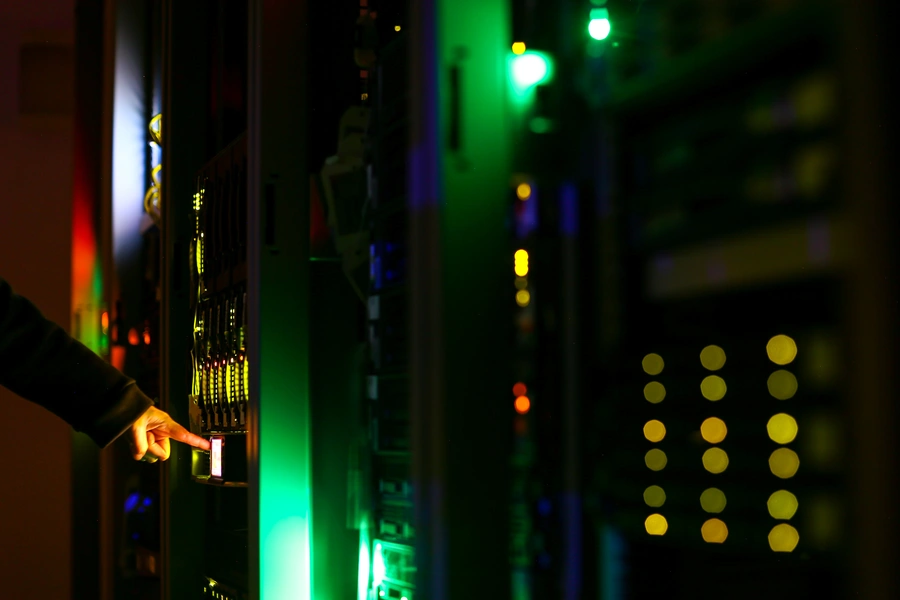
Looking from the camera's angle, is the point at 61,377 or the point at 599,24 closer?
the point at 61,377

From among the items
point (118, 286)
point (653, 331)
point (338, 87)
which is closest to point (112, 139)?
point (118, 286)

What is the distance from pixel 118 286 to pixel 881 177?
2266 millimetres

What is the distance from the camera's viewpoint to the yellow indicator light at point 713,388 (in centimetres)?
163

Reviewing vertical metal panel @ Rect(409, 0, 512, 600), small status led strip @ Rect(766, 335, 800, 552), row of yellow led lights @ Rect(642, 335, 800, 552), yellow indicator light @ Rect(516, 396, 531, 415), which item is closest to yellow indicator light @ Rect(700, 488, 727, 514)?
row of yellow led lights @ Rect(642, 335, 800, 552)

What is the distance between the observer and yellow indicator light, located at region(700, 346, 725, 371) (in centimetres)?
164

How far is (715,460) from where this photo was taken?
67.2 inches

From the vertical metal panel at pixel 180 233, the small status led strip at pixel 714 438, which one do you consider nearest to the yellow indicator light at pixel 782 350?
the small status led strip at pixel 714 438

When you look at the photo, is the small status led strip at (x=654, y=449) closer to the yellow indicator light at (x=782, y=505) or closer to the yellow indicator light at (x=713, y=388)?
the yellow indicator light at (x=713, y=388)

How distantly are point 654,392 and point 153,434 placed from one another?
914mm

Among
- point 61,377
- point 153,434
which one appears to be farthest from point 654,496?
point 61,377

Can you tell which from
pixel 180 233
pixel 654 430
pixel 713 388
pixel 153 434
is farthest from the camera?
pixel 180 233

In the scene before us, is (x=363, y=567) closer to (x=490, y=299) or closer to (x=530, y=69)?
(x=490, y=299)

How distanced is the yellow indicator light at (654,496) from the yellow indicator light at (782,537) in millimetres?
247

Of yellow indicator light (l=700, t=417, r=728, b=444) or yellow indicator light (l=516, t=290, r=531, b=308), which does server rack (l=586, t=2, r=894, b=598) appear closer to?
yellow indicator light (l=700, t=417, r=728, b=444)
